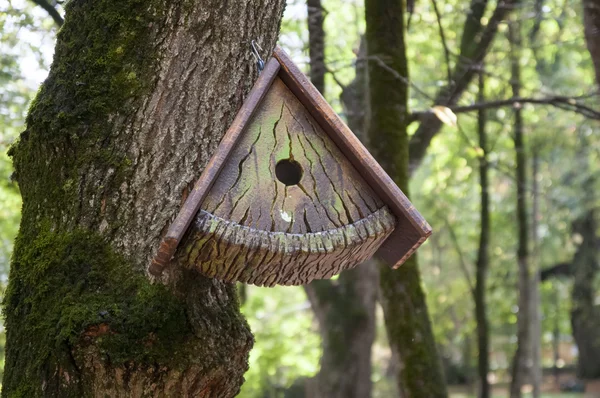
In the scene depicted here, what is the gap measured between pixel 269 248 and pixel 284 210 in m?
0.17

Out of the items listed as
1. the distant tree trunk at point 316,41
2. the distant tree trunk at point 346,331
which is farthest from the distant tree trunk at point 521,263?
the distant tree trunk at point 316,41

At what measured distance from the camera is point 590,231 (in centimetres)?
1980

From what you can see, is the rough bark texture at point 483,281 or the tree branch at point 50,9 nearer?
the tree branch at point 50,9

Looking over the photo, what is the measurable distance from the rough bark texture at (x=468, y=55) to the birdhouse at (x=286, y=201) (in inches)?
170

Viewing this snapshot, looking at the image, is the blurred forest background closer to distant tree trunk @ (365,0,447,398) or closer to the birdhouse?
distant tree trunk @ (365,0,447,398)

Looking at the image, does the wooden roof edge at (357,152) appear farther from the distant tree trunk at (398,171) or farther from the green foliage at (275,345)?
the green foliage at (275,345)

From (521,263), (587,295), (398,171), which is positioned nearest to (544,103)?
(398,171)

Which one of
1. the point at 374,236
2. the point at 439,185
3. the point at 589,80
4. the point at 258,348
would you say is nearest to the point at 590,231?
the point at 589,80

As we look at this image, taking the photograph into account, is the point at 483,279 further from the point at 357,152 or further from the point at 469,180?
the point at 357,152

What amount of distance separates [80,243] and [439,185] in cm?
1249

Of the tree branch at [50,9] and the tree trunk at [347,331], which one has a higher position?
the tree branch at [50,9]

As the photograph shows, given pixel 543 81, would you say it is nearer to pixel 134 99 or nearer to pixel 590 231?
pixel 590 231

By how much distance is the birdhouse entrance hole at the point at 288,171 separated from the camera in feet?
7.79

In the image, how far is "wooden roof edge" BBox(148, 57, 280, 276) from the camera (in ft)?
6.68
